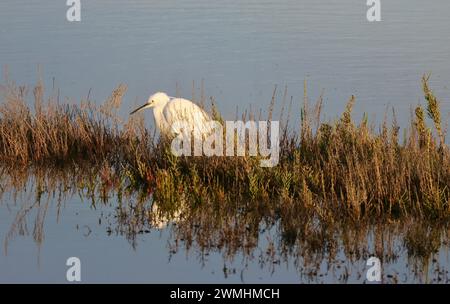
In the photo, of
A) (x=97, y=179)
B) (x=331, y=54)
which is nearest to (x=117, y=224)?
(x=97, y=179)

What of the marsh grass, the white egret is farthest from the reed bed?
the white egret

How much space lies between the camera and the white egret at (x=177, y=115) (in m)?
11.5

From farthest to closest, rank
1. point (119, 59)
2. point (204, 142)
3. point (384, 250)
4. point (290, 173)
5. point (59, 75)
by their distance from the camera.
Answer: point (119, 59) → point (59, 75) → point (204, 142) → point (290, 173) → point (384, 250)

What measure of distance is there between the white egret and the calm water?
115 centimetres

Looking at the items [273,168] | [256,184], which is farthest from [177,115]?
[256,184]

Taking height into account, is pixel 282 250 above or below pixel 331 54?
below

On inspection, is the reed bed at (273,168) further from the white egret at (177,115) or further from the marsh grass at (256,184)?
the white egret at (177,115)

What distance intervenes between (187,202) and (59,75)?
7015mm

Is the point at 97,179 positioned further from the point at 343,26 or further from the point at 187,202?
the point at 343,26

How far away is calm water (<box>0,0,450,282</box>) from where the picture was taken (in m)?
14.1

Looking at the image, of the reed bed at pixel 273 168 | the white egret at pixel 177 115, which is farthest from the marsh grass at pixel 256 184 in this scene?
the white egret at pixel 177 115

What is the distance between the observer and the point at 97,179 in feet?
36.6

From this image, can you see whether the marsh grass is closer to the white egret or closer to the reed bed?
the reed bed

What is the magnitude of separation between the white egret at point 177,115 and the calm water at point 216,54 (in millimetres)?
1146
